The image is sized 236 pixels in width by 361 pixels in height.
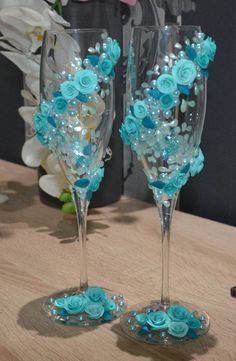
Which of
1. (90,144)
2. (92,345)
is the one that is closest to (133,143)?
(90,144)

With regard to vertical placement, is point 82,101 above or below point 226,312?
above

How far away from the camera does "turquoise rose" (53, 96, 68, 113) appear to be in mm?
550

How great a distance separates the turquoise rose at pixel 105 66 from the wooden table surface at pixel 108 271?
235 mm

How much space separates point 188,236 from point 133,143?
31cm

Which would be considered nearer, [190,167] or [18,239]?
[190,167]

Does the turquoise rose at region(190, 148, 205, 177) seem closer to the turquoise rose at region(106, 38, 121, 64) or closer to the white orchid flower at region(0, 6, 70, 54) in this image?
the turquoise rose at region(106, 38, 121, 64)

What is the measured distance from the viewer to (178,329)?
552 millimetres

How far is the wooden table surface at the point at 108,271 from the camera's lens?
21.3 inches

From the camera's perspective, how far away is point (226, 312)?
0.60 metres

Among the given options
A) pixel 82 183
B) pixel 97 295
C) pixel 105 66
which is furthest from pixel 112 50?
pixel 97 295

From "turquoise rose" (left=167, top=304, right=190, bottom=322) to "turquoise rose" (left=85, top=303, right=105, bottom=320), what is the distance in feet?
0.22

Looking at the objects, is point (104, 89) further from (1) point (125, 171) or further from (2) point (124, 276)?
(1) point (125, 171)

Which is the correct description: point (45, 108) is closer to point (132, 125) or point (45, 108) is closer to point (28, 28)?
point (132, 125)

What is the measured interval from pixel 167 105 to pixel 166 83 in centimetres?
2
